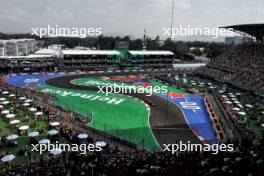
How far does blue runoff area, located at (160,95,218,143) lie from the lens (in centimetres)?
3691

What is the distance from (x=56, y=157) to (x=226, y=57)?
234ft

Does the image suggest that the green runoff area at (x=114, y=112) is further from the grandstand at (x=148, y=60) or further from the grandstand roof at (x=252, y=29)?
the grandstand at (x=148, y=60)

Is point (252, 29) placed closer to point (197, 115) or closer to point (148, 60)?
point (148, 60)

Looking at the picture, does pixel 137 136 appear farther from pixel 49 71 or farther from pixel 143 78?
pixel 49 71

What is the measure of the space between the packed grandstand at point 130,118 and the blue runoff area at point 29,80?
26cm

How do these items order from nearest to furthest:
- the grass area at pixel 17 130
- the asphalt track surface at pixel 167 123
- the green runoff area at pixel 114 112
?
the grass area at pixel 17 130
the asphalt track surface at pixel 167 123
the green runoff area at pixel 114 112

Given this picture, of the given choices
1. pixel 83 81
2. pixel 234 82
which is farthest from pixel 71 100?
pixel 234 82

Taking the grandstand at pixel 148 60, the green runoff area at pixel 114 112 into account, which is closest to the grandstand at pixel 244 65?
the grandstand at pixel 148 60

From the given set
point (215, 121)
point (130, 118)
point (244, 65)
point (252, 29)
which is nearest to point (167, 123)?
point (130, 118)

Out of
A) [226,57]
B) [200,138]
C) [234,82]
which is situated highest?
[226,57]

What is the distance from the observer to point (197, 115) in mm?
44656

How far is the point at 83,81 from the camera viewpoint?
240ft

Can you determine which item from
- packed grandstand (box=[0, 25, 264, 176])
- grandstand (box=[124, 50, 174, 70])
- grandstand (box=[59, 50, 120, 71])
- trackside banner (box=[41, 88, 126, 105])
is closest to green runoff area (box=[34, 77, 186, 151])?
trackside banner (box=[41, 88, 126, 105])

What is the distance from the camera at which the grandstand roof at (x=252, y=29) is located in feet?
225
